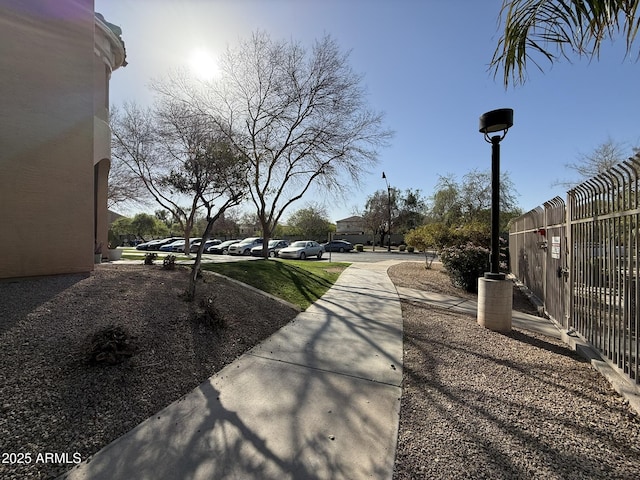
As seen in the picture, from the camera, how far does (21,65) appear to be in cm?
652

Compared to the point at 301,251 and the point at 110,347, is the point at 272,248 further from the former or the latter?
the point at 110,347

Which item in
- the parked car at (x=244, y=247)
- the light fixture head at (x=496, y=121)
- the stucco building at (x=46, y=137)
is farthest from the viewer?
the parked car at (x=244, y=247)

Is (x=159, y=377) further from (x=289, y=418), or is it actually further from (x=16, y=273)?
(x=16, y=273)

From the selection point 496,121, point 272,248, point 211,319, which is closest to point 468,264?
point 496,121

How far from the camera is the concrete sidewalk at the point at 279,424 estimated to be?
7.44ft

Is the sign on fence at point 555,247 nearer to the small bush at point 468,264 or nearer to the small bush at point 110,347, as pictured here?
the small bush at point 468,264

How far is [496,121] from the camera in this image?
5570mm

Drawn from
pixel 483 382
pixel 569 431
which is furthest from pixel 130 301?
pixel 569 431

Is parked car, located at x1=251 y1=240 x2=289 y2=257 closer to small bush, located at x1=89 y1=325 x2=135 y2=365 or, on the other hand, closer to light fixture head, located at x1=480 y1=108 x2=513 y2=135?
light fixture head, located at x1=480 y1=108 x2=513 y2=135

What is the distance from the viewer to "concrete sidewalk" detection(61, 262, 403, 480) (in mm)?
2268

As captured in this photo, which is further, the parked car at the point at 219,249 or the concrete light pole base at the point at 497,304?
the parked car at the point at 219,249

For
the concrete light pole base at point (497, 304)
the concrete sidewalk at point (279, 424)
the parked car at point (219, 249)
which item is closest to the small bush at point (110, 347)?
the concrete sidewalk at point (279, 424)

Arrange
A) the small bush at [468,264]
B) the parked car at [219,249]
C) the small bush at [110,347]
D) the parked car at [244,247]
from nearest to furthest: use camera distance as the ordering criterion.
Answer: the small bush at [110,347], the small bush at [468,264], the parked car at [244,247], the parked car at [219,249]

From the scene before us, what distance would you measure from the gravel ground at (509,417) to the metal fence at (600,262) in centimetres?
52
